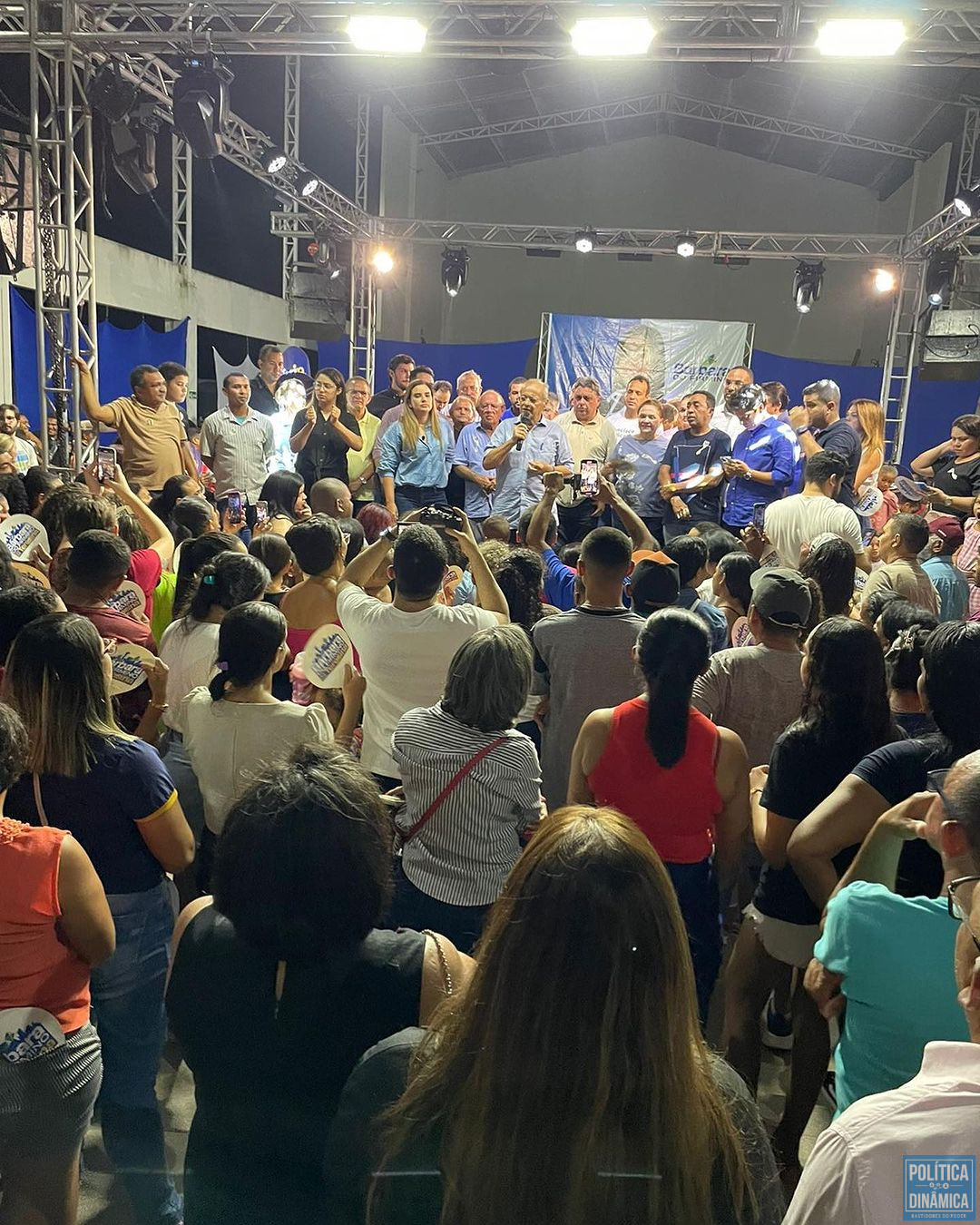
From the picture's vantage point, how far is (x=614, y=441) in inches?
256

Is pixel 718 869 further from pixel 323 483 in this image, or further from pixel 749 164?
pixel 749 164

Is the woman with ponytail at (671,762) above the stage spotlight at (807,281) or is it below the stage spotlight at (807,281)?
below

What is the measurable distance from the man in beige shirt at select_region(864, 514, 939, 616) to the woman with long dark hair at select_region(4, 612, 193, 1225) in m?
2.67

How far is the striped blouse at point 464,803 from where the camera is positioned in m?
2.05

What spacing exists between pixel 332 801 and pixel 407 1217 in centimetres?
48

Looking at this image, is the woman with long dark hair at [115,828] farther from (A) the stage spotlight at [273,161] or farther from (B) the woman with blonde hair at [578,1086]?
(A) the stage spotlight at [273,161]

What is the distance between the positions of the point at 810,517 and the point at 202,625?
2.79m

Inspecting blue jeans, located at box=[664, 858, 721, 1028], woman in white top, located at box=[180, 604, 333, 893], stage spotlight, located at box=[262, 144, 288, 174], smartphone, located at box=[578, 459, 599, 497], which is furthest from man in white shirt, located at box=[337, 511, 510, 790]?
stage spotlight, located at box=[262, 144, 288, 174]

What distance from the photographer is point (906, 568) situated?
367 cm

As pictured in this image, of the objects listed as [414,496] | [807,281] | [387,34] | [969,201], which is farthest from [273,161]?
[807,281]

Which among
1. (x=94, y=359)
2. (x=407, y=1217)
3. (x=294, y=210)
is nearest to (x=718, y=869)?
(x=407, y=1217)

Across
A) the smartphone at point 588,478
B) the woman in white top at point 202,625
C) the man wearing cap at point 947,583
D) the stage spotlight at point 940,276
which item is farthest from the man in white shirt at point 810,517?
the stage spotlight at point 940,276

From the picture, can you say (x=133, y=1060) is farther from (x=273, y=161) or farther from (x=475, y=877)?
(x=273, y=161)

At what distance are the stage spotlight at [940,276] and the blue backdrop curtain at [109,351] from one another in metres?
8.16
